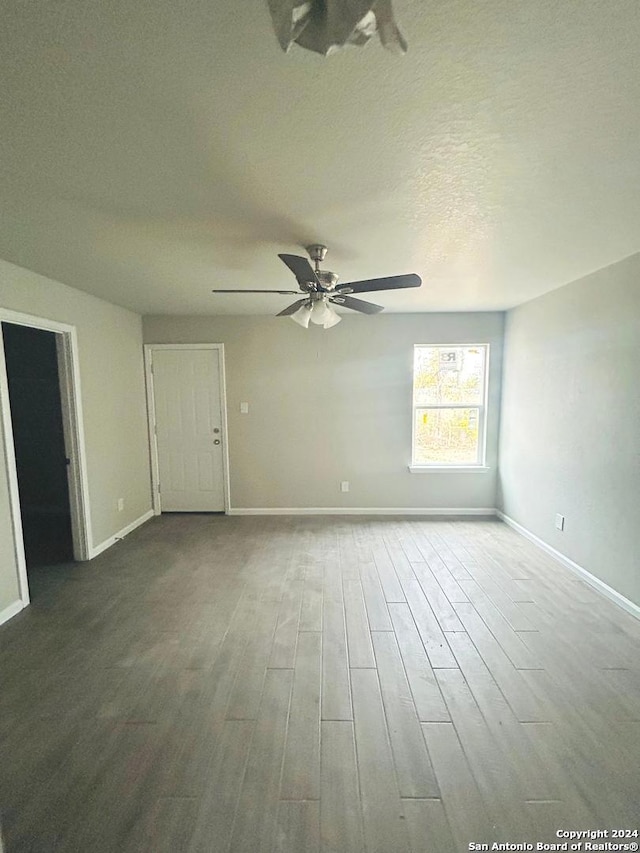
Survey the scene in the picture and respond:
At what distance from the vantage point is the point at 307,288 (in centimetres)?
238

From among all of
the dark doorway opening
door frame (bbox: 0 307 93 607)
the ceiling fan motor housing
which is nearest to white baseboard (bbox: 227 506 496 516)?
door frame (bbox: 0 307 93 607)

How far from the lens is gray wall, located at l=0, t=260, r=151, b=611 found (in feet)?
8.49

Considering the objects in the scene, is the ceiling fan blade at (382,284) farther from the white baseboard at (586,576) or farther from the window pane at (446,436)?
the white baseboard at (586,576)

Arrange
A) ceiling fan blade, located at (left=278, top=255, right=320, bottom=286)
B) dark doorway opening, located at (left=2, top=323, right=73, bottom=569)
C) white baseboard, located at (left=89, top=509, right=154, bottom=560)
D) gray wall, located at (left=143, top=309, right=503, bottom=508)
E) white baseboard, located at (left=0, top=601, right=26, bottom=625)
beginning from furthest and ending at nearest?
gray wall, located at (left=143, top=309, right=503, bottom=508) → dark doorway opening, located at (left=2, top=323, right=73, bottom=569) → white baseboard, located at (left=89, top=509, right=154, bottom=560) → white baseboard, located at (left=0, top=601, right=26, bottom=625) → ceiling fan blade, located at (left=278, top=255, right=320, bottom=286)

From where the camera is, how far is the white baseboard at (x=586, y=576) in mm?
2546

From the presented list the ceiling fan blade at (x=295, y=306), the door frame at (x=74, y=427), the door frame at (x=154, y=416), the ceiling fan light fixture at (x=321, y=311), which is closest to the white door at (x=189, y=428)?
the door frame at (x=154, y=416)

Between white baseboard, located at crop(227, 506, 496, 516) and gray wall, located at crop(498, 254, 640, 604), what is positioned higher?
gray wall, located at crop(498, 254, 640, 604)

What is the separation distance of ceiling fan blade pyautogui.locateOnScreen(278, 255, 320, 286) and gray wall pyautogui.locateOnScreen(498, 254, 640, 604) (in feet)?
7.51

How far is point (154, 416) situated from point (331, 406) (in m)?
2.23

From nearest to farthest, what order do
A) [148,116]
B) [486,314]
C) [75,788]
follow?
[148,116]
[75,788]
[486,314]

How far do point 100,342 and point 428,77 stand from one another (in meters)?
3.59

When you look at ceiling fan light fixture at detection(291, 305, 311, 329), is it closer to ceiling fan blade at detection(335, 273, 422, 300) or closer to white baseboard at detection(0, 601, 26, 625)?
ceiling fan blade at detection(335, 273, 422, 300)

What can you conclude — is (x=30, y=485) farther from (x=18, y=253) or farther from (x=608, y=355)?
(x=608, y=355)

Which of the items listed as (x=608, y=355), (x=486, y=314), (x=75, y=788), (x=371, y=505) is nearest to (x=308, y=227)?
(x=608, y=355)
